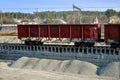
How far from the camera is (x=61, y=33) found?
36.2 m

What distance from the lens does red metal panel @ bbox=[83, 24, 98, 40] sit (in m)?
34.1

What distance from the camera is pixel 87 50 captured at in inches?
1256

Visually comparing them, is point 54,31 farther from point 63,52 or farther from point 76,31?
point 63,52

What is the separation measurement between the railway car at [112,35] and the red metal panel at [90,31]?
127 centimetres

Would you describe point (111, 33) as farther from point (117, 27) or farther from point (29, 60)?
point (29, 60)

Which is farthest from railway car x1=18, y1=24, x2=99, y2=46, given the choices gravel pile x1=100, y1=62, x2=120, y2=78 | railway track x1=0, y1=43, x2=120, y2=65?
Result: gravel pile x1=100, y1=62, x2=120, y2=78

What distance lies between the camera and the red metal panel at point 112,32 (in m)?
32.7

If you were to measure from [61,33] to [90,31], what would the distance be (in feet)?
12.8

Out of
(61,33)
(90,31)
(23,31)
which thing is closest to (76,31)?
(90,31)

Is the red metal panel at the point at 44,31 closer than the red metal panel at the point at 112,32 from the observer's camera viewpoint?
No

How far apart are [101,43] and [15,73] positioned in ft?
39.5

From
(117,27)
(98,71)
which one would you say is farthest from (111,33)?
(98,71)

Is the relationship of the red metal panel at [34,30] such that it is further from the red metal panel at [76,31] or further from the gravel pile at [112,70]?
the gravel pile at [112,70]

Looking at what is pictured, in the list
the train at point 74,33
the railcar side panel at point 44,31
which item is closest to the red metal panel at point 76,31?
the train at point 74,33
